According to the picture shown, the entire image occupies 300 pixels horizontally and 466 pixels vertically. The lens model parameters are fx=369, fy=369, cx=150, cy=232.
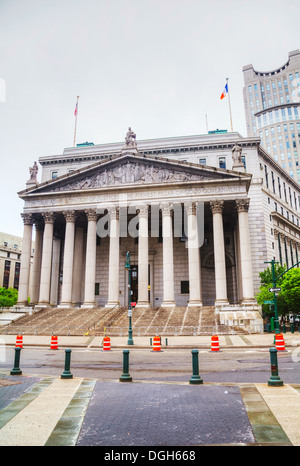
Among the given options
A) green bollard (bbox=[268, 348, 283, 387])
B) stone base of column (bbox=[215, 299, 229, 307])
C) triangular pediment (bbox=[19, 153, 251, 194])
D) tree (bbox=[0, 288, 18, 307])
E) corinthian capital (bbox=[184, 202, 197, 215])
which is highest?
triangular pediment (bbox=[19, 153, 251, 194])

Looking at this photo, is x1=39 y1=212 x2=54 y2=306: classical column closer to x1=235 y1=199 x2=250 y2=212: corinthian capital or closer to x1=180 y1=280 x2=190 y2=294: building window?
x1=180 y1=280 x2=190 y2=294: building window

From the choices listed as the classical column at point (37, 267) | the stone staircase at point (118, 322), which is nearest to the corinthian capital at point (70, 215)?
the classical column at point (37, 267)

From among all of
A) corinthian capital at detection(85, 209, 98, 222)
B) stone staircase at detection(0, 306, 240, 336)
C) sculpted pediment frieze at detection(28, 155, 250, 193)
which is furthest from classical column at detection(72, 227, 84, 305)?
sculpted pediment frieze at detection(28, 155, 250, 193)

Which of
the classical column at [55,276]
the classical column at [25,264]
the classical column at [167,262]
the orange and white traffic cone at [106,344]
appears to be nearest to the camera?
the orange and white traffic cone at [106,344]

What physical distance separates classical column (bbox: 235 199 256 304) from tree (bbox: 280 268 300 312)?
398 cm

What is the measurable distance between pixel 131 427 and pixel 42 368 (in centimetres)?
991

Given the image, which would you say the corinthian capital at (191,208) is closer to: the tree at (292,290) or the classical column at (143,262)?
the classical column at (143,262)

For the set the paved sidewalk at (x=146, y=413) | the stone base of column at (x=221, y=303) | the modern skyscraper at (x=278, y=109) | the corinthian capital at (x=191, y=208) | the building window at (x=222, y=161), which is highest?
the modern skyscraper at (x=278, y=109)

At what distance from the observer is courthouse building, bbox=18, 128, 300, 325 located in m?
41.9

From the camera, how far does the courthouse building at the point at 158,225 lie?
41.9 m

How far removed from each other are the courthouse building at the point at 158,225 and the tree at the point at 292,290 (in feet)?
11.5

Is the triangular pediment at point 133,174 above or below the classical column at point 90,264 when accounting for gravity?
above

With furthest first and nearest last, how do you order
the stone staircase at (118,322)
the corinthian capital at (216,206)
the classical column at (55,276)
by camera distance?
the classical column at (55,276) → the corinthian capital at (216,206) → the stone staircase at (118,322)
